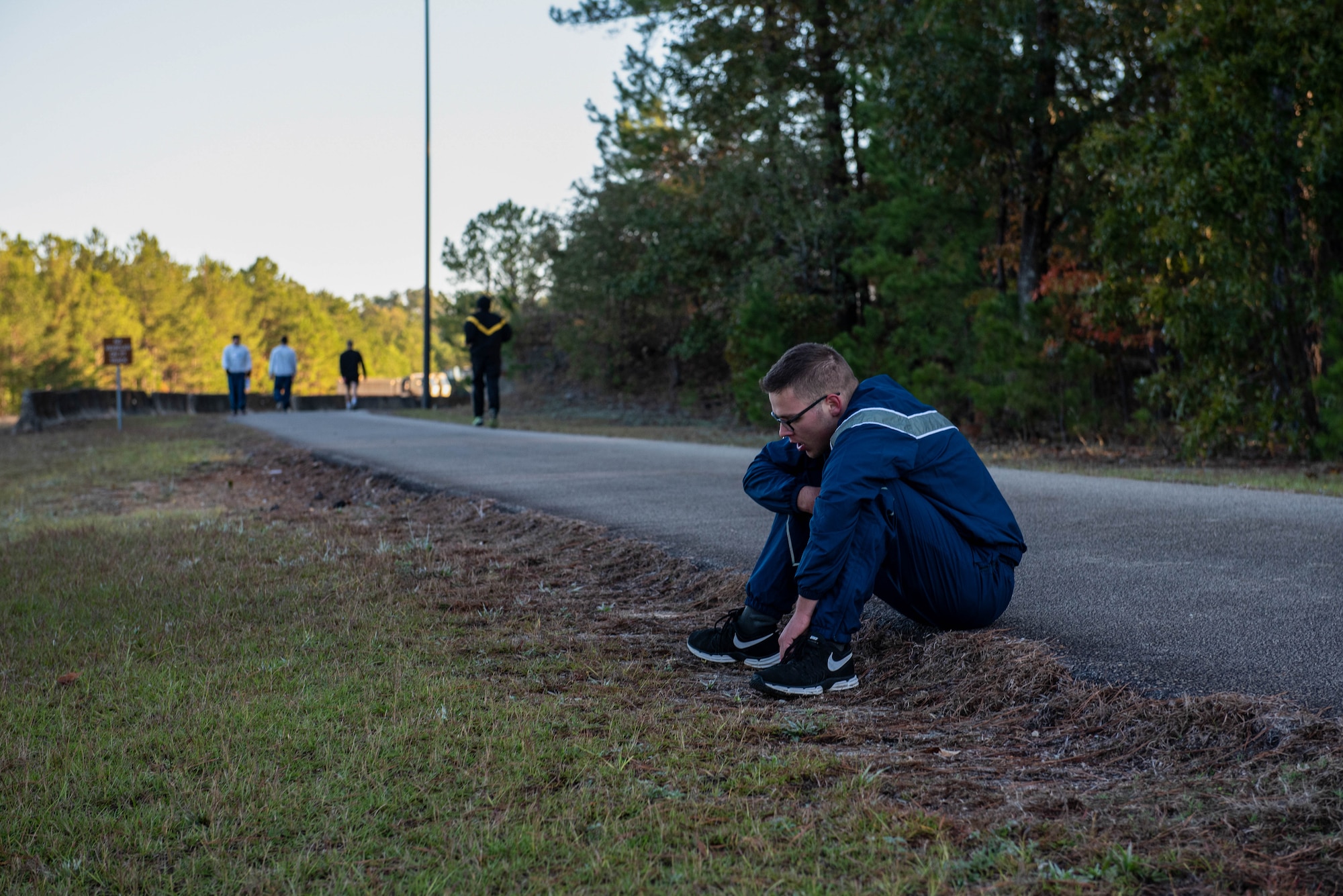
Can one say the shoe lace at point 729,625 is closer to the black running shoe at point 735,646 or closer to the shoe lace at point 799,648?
the black running shoe at point 735,646

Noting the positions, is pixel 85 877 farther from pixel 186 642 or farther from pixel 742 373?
pixel 742 373

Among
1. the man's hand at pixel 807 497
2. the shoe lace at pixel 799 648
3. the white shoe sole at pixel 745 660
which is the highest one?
the man's hand at pixel 807 497

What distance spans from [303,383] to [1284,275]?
90.1 meters

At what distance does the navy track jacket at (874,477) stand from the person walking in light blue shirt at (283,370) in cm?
2647

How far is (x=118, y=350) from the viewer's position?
1041 inches

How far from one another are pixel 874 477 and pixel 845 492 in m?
→ 0.11

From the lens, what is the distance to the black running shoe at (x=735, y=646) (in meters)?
4.14

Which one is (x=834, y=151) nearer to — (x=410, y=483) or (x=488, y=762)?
(x=410, y=483)

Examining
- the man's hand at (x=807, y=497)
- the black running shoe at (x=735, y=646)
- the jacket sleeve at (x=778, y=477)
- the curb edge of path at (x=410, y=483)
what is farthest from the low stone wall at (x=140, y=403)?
the man's hand at (x=807, y=497)

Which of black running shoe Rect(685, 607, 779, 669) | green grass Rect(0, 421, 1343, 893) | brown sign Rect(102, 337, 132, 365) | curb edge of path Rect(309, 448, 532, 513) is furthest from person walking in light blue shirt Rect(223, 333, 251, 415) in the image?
black running shoe Rect(685, 607, 779, 669)

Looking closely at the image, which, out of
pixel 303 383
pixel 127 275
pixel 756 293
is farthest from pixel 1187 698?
pixel 303 383

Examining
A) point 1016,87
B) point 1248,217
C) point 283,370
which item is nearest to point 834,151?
point 1016,87

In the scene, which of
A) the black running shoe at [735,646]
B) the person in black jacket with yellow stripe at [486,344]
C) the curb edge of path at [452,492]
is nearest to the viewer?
the black running shoe at [735,646]

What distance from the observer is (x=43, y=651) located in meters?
4.21
